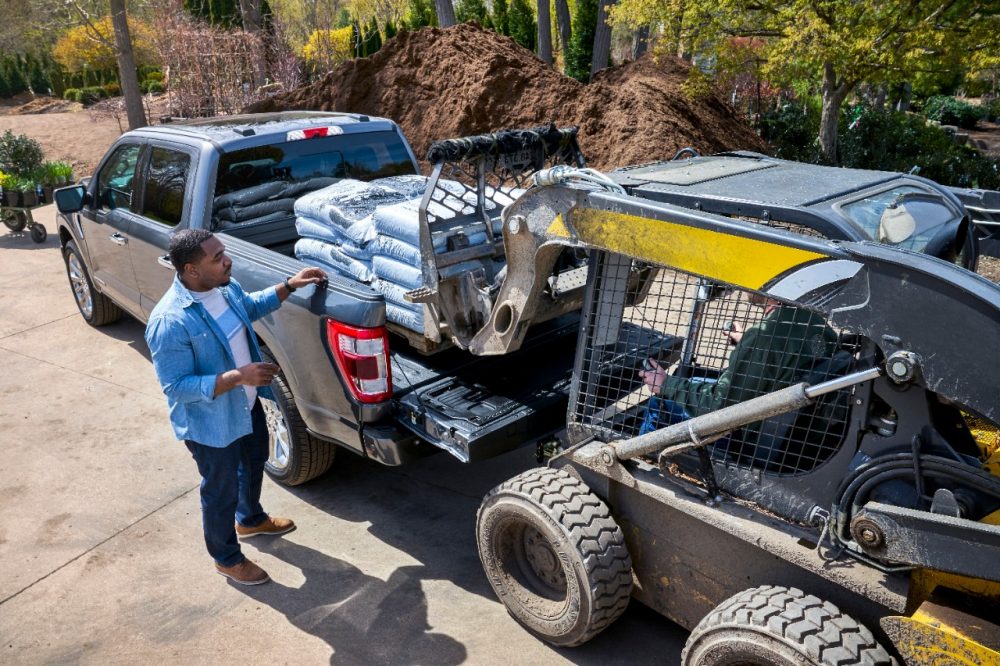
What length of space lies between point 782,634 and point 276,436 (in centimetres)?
330

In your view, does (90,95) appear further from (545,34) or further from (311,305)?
(311,305)

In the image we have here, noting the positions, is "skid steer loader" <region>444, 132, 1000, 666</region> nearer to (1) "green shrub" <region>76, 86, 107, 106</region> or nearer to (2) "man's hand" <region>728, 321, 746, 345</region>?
(2) "man's hand" <region>728, 321, 746, 345</region>

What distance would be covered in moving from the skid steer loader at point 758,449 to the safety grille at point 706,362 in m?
0.01

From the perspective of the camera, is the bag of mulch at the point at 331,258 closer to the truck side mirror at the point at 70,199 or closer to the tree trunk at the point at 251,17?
the truck side mirror at the point at 70,199

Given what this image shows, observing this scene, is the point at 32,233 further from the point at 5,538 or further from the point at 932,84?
the point at 932,84

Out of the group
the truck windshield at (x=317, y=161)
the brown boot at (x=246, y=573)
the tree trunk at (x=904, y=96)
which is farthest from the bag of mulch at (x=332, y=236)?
the tree trunk at (x=904, y=96)

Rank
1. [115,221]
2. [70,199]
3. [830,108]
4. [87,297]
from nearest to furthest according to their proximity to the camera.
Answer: [115,221] < [70,199] < [87,297] < [830,108]

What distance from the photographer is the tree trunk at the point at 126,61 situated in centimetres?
1608

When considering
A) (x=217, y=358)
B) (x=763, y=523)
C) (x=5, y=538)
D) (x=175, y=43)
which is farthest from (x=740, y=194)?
(x=175, y=43)

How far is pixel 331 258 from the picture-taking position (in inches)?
185

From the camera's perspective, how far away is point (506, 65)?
44.0 feet

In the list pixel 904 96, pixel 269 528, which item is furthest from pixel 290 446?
pixel 904 96

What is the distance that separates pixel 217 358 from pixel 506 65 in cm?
1087

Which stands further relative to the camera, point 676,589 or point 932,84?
point 932,84
